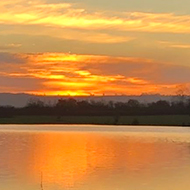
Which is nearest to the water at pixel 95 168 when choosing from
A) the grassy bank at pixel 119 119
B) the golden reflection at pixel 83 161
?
the golden reflection at pixel 83 161

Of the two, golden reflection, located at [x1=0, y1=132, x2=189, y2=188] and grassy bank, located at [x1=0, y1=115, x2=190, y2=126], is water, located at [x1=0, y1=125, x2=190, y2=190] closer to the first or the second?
golden reflection, located at [x1=0, y1=132, x2=189, y2=188]

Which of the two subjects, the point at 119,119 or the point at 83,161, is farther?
the point at 119,119

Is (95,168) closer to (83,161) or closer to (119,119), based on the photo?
(83,161)

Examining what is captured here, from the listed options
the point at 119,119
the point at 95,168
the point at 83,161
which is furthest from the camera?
the point at 119,119

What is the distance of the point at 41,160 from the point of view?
20.0 metres

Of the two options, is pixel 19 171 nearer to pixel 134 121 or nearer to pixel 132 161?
pixel 132 161

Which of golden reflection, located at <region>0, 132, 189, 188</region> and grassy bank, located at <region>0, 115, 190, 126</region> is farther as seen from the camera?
grassy bank, located at <region>0, 115, 190, 126</region>

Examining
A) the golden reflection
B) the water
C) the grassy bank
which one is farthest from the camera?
the grassy bank

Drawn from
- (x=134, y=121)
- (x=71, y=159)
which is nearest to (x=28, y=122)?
(x=134, y=121)

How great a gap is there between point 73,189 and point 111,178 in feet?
6.42

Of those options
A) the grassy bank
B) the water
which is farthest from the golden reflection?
the grassy bank

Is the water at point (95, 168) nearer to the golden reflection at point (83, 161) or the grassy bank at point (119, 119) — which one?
the golden reflection at point (83, 161)

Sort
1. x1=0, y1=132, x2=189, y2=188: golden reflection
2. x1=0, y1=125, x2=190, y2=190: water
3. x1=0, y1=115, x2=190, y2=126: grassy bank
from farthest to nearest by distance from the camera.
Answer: x1=0, y1=115, x2=190, y2=126: grassy bank, x1=0, y1=132, x2=189, y2=188: golden reflection, x1=0, y1=125, x2=190, y2=190: water

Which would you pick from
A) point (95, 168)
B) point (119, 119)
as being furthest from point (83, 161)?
point (119, 119)
